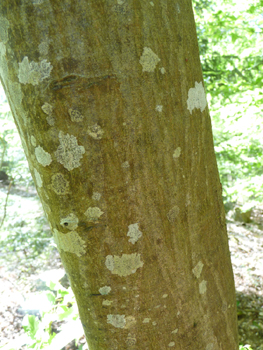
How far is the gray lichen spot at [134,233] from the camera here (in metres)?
0.69

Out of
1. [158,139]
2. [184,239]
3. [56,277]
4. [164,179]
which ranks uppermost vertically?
[158,139]

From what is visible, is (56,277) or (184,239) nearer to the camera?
(184,239)

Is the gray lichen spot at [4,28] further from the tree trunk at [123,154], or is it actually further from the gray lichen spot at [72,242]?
the gray lichen spot at [72,242]

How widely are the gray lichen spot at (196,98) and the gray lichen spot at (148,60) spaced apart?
0.41ft

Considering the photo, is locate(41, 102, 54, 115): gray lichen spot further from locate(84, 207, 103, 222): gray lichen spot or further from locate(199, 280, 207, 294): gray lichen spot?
locate(199, 280, 207, 294): gray lichen spot

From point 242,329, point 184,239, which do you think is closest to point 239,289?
point 242,329

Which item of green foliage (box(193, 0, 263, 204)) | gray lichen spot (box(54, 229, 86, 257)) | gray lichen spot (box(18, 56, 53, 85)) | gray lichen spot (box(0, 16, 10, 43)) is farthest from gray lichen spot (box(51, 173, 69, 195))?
green foliage (box(193, 0, 263, 204))

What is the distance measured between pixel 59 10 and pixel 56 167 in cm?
34

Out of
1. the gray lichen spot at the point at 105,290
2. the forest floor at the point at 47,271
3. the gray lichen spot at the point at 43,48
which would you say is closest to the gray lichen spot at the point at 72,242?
the gray lichen spot at the point at 105,290

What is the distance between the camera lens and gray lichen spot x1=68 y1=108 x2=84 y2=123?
62 centimetres

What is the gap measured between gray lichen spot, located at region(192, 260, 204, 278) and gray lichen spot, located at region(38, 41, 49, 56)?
0.67 m

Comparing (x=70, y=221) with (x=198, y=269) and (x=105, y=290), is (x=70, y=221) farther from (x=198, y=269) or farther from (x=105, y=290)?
(x=198, y=269)

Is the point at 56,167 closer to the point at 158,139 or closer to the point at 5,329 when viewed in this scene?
the point at 158,139

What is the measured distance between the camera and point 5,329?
326 centimetres
